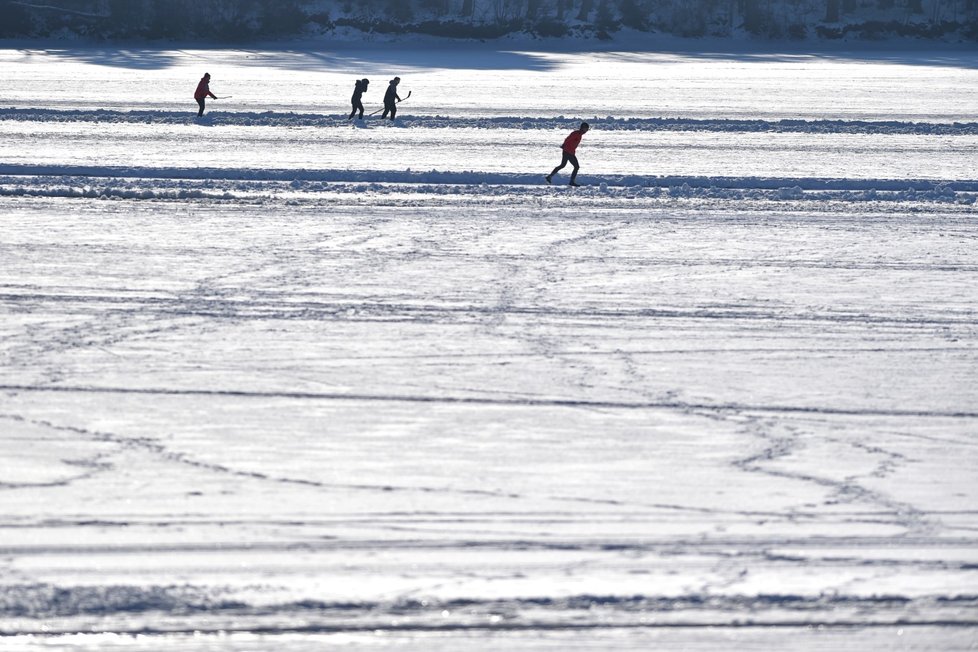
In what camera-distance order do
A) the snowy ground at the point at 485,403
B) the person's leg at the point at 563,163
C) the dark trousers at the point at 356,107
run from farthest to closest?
1. the dark trousers at the point at 356,107
2. the person's leg at the point at 563,163
3. the snowy ground at the point at 485,403

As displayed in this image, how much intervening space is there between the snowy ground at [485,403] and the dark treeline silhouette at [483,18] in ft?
77.9

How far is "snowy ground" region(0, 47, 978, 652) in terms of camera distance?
497 cm

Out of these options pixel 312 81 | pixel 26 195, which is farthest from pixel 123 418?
pixel 312 81

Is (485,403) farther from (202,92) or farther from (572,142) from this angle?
(202,92)

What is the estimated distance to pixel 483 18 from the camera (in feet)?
136

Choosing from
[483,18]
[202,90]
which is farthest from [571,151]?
[483,18]

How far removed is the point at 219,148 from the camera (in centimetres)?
1762

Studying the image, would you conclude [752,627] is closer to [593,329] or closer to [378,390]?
[378,390]

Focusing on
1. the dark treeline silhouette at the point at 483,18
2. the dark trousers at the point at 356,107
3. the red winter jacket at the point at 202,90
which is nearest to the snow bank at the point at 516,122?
the dark trousers at the point at 356,107

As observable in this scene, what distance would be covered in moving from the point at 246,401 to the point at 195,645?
2688mm

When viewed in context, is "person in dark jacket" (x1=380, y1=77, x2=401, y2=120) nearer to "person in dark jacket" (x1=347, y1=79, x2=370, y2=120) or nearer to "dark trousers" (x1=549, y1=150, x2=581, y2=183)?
"person in dark jacket" (x1=347, y1=79, x2=370, y2=120)

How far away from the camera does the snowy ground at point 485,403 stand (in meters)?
4.97

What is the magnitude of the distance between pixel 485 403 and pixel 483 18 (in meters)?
35.4

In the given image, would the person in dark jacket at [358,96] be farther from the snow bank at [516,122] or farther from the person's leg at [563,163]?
the person's leg at [563,163]
